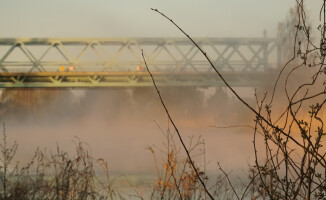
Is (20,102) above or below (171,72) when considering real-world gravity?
above

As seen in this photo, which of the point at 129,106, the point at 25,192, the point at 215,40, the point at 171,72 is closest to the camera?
the point at 25,192

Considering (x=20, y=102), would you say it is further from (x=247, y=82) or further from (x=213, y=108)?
(x=247, y=82)

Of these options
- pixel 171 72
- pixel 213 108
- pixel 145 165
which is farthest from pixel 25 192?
pixel 213 108

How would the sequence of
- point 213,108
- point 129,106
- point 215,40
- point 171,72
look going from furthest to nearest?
point 129,106 → point 213,108 → point 215,40 → point 171,72

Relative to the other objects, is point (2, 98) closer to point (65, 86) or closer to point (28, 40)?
point (28, 40)

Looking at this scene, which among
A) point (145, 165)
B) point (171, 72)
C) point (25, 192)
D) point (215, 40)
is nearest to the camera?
point (25, 192)

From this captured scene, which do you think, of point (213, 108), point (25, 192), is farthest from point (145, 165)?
point (213, 108)

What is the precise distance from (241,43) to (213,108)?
12678mm

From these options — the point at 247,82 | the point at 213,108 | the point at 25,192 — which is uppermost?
the point at 213,108

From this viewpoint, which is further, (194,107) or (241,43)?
(194,107)

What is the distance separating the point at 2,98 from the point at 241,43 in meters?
34.9

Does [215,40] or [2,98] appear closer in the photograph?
[215,40]

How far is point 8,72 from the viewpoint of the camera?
3888 cm

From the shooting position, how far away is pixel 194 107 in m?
56.9
